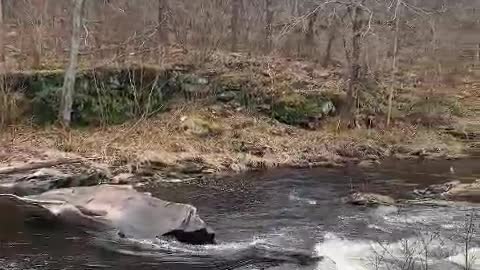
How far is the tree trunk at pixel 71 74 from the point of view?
1884 cm

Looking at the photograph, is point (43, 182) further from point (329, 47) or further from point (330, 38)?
point (330, 38)

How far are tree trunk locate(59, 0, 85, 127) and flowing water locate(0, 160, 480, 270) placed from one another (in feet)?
17.8

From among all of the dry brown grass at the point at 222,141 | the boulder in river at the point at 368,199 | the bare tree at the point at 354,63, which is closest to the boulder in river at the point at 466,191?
the boulder in river at the point at 368,199

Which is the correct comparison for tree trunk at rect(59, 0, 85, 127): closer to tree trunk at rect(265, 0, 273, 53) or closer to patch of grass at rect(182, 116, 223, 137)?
patch of grass at rect(182, 116, 223, 137)

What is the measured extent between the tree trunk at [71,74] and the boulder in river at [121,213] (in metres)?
6.91

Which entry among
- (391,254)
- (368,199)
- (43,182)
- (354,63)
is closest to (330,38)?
(354,63)

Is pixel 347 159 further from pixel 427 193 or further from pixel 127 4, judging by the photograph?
pixel 127 4

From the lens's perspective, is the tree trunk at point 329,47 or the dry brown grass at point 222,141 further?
the tree trunk at point 329,47

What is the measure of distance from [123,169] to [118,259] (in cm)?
683

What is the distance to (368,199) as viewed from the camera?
14.0m

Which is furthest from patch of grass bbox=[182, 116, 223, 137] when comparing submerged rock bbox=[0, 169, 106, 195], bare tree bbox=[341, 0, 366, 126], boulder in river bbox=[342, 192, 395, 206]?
boulder in river bbox=[342, 192, 395, 206]

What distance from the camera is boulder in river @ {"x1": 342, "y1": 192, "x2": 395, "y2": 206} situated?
1384 cm

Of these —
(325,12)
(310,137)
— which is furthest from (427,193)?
(325,12)

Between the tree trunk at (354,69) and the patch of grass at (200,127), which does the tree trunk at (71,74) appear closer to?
the patch of grass at (200,127)
